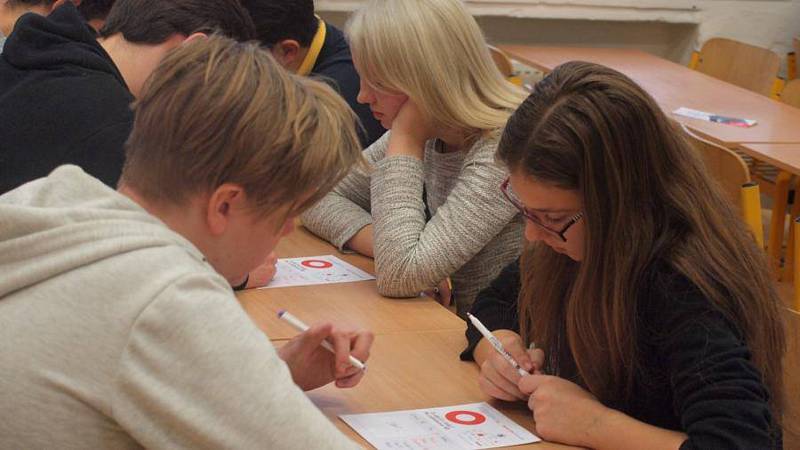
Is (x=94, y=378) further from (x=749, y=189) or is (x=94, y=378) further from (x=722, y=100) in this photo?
(x=722, y=100)

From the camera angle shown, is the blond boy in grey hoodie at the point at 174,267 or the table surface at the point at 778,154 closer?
the blond boy in grey hoodie at the point at 174,267

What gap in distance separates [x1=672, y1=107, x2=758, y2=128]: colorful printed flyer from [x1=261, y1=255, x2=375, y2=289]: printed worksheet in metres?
2.39

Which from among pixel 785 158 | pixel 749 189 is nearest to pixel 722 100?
pixel 785 158

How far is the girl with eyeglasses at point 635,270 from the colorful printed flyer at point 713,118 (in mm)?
2890

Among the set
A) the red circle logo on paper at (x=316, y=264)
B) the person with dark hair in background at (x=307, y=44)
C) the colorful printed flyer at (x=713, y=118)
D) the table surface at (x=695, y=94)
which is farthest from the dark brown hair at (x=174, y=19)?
the colorful printed flyer at (x=713, y=118)

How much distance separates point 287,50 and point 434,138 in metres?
0.90

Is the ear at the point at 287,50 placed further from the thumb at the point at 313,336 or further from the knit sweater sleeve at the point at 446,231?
the thumb at the point at 313,336

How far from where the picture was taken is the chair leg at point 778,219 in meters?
4.36

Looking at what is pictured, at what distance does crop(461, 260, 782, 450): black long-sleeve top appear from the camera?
1.48 metres

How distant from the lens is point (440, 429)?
166 cm

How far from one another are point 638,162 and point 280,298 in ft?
3.01

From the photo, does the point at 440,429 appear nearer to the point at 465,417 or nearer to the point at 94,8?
the point at 465,417

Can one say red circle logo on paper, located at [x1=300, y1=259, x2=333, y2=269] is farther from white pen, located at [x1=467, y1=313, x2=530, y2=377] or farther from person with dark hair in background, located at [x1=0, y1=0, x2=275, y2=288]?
white pen, located at [x1=467, y1=313, x2=530, y2=377]

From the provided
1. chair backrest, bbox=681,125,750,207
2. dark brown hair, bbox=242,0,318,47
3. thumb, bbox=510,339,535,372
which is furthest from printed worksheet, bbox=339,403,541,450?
dark brown hair, bbox=242,0,318,47
